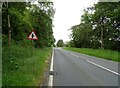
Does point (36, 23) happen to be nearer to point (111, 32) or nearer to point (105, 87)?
point (111, 32)

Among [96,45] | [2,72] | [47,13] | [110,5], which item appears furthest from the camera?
[96,45]

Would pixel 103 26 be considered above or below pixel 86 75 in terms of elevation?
above

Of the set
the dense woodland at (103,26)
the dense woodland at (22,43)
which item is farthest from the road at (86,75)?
the dense woodland at (103,26)

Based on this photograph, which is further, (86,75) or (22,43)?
(22,43)

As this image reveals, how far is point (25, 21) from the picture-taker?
120 feet

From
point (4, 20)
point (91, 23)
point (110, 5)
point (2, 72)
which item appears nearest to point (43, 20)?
point (110, 5)

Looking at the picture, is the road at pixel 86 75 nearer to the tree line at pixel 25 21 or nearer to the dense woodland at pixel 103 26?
the tree line at pixel 25 21

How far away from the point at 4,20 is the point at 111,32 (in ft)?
134

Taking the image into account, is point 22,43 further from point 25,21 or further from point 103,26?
point 103,26

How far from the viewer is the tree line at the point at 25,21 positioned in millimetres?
27028

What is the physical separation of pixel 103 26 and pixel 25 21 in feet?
135

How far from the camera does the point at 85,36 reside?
89812 millimetres

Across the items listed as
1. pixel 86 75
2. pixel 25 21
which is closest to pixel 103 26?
pixel 25 21

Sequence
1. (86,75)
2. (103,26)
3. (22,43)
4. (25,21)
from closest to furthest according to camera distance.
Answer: (86,75), (22,43), (25,21), (103,26)
